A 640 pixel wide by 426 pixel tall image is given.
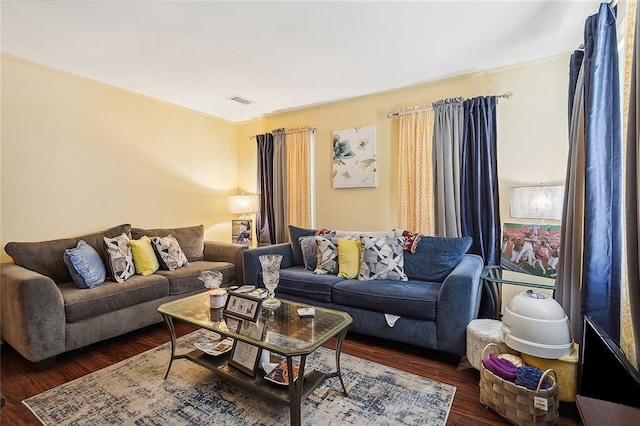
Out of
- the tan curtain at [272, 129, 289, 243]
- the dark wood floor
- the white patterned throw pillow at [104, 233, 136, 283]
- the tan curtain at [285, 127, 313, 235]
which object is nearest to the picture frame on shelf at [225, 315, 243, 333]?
the dark wood floor

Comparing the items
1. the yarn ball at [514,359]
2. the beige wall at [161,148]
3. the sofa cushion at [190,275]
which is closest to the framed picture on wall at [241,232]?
the beige wall at [161,148]

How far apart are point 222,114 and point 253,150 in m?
0.65

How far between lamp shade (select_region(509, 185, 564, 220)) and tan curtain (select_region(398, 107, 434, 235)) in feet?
2.48

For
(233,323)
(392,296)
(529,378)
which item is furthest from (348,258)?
(529,378)

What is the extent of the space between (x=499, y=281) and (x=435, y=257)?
53 cm

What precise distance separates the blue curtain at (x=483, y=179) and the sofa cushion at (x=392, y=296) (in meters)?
0.70

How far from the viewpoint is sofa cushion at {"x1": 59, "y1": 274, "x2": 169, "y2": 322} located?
2.27 m

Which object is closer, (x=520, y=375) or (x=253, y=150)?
(x=520, y=375)

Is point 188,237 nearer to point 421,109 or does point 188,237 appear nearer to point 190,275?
point 190,275

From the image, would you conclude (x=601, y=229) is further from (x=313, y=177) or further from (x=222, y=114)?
(x=222, y=114)

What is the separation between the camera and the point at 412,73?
9.82 feet

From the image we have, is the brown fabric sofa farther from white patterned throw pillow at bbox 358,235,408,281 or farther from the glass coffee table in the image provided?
white patterned throw pillow at bbox 358,235,408,281

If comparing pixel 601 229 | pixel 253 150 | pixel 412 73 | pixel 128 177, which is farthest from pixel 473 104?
pixel 128 177

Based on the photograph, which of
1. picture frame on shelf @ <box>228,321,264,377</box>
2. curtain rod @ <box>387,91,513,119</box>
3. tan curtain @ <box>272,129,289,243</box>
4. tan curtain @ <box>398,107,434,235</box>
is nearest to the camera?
picture frame on shelf @ <box>228,321,264,377</box>
